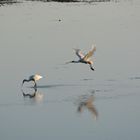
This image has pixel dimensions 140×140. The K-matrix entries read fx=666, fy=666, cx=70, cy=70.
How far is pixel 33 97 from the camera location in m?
15.9

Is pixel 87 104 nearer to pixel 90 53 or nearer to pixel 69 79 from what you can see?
pixel 69 79

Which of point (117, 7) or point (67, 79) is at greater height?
point (117, 7)

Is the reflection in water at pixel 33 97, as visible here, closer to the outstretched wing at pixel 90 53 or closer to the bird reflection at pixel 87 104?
the bird reflection at pixel 87 104

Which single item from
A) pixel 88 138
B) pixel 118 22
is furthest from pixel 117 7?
pixel 88 138

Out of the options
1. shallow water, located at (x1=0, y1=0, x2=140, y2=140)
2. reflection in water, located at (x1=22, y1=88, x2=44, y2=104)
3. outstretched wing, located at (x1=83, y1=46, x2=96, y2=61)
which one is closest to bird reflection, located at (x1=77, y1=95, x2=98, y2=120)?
shallow water, located at (x1=0, y1=0, x2=140, y2=140)

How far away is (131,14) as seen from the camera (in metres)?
33.7

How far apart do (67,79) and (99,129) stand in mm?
5164

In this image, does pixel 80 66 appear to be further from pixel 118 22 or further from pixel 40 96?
pixel 118 22

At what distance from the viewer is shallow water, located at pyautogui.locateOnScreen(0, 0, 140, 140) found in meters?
12.7

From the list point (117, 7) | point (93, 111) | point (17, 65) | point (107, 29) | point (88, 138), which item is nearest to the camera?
point (88, 138)

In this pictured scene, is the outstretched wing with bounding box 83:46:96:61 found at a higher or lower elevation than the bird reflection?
higher

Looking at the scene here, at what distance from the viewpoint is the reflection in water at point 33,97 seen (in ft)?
50.3

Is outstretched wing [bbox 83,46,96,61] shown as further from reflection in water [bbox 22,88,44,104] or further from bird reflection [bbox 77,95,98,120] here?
bird reflection [bbox 77,95,98,120]

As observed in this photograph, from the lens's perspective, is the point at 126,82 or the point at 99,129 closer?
the point at 99,129
